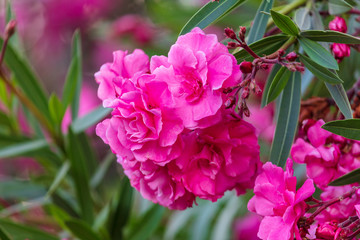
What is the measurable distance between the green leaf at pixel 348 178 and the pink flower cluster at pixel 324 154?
39 mm

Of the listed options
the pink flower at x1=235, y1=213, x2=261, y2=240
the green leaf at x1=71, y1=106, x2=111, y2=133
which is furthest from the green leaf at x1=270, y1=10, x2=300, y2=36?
the pink flower at x1=235, y1=213, x2=261, y2=240

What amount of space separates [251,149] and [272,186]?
69 mm

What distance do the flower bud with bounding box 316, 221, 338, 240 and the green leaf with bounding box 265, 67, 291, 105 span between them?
0.18 m

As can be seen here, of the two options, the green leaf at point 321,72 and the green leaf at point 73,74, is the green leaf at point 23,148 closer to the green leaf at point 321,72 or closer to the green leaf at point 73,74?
the green leaf at point 73,74

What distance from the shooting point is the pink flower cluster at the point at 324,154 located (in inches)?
28.0

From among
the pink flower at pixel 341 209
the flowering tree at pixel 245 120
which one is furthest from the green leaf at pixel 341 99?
the pink flower at pixel 341 209

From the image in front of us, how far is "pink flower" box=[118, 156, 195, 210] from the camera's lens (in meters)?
0.68

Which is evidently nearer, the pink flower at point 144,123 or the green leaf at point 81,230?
the pink flower at point 144,123

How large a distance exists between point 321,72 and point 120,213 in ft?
1.98

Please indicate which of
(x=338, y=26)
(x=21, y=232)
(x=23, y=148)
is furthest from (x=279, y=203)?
(x=23, y=148)

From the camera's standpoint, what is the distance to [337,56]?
0.73 m

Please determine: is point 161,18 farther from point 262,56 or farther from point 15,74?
point 262,56

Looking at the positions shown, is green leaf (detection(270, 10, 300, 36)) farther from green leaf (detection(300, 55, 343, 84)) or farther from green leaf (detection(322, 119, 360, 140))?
green leaf (detection(322, 119, 360, 140))

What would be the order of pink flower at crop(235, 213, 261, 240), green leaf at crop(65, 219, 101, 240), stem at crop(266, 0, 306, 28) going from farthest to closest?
pink flower at crop(235, 213, 261, 240) → green leaf at crop(65, 219, 101, 240) → stem at crop(266, 0, 306, 28)
